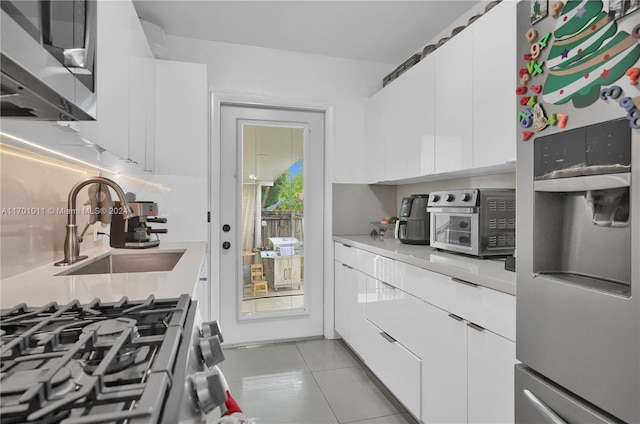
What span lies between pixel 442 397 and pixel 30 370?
163 cm

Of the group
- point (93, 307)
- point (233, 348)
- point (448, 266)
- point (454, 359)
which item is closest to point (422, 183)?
point (448, 266)

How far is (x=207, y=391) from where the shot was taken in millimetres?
580

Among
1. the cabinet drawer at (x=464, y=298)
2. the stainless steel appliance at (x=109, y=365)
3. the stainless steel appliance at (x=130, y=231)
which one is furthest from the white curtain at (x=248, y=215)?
the stainless steel appliance at (x=109, y=365)

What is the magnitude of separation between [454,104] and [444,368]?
1.43 metres

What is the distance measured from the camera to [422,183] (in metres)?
2.96

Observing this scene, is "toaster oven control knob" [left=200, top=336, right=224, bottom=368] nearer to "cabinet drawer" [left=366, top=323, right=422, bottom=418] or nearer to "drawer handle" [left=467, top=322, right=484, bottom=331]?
"drawer handle" [left=467, top=322, right=484, bottom=331]

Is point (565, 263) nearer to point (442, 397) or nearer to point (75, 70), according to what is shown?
point (442, 397)

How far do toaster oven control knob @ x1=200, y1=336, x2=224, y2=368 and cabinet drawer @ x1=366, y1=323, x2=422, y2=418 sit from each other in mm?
1376

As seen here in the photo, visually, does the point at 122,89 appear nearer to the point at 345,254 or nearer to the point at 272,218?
the point at 272,218

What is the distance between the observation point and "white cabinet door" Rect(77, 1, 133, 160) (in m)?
1.31

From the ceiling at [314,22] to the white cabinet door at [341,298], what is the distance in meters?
1.91

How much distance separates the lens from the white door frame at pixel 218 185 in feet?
9.61

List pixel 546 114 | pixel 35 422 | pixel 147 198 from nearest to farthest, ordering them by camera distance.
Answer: pixel 35 422 → pixel 546 114 → pixel 147 198

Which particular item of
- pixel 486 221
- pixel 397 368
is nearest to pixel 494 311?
pixel 486 221
